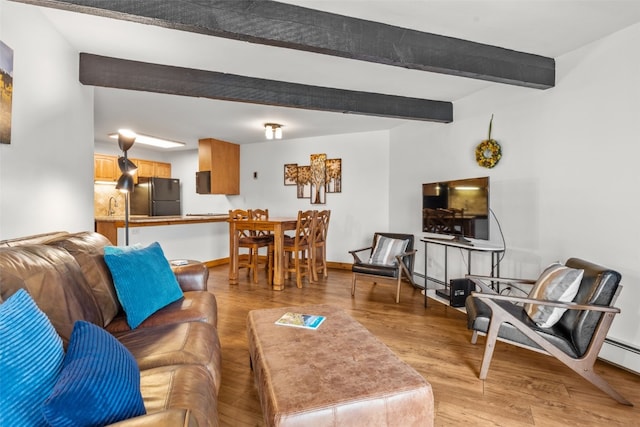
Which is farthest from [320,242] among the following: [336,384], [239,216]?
[336,384]

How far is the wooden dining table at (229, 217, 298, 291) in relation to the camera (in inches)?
168

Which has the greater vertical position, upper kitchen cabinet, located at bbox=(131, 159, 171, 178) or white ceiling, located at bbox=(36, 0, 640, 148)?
white ceiling, located at bbox=(36, 0, 640, 148)

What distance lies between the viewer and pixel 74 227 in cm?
265

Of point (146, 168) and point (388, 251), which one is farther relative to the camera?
point (146, 168)

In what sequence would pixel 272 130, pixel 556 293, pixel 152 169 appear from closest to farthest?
pixel 556 293
pixel 272 130
pixel 152 169

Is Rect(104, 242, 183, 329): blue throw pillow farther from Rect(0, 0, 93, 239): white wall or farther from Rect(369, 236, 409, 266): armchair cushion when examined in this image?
Rect(369, 236, 409, 266): armchair cushion

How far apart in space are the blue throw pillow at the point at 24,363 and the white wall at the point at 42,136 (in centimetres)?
131

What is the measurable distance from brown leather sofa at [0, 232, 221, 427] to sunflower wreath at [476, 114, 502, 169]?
10.2 ft

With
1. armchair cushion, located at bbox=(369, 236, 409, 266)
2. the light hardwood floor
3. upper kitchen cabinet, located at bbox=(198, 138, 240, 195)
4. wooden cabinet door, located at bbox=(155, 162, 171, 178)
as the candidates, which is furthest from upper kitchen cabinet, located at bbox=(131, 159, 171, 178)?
armchair cushion, located at bbox=(369, 236, 409, 266)

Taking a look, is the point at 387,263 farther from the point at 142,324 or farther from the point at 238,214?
the point at 142,324

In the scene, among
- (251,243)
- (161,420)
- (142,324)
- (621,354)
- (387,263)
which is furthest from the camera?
(251,243)

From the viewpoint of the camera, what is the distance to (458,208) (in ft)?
11.4

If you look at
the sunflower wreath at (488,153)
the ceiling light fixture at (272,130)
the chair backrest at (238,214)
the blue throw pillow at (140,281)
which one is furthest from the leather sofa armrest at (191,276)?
the sunflower wreath at (488,153)

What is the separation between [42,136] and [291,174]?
13.6ft
